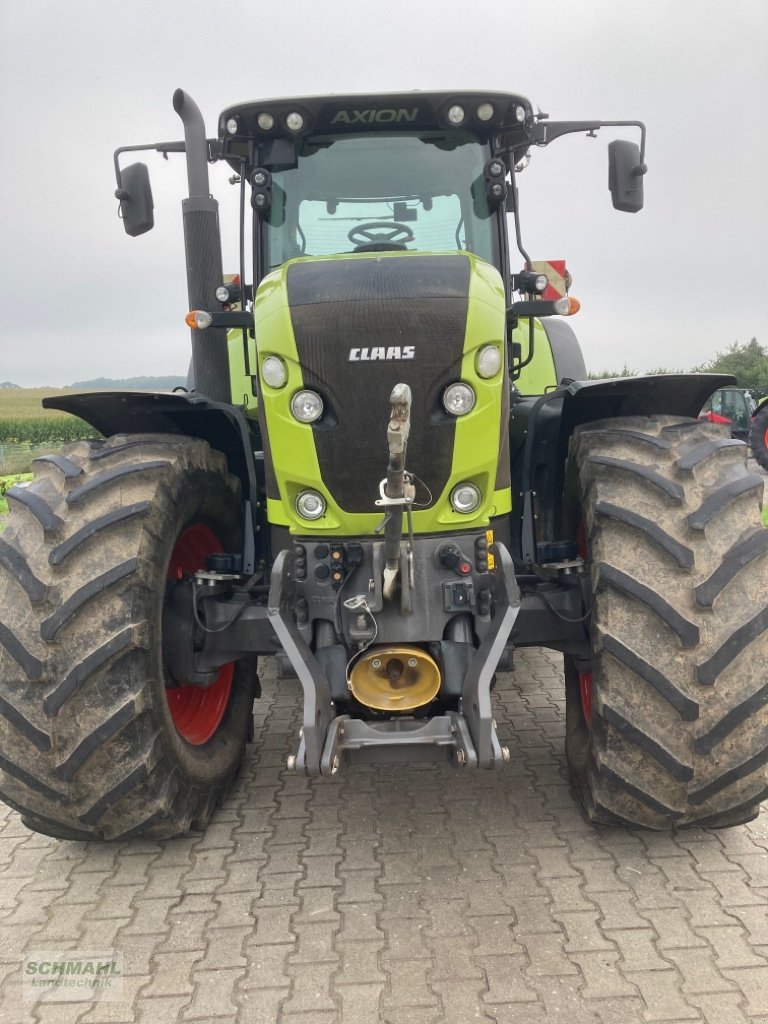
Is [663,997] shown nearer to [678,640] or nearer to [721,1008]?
[721,1008]

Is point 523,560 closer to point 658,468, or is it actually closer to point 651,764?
point 658,468

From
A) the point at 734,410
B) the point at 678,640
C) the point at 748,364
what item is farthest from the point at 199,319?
the point at 748,364

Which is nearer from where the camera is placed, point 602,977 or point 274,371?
point 602,977

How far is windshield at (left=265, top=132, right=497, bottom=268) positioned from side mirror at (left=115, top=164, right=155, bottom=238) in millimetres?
532

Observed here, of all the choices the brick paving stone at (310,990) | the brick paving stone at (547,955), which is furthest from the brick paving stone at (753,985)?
the brick paving stone at (310,990)

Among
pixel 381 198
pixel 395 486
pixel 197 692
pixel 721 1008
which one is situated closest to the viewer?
pixel 721 1008

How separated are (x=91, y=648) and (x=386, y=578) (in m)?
1.00

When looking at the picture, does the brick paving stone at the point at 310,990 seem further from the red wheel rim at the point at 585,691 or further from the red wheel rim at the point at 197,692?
the red wheel rim at the point at 585,691

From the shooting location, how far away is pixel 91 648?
2.86 meters

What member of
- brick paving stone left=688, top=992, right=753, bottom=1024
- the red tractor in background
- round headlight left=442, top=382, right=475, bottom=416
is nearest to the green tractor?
round headlight left=442, top=382, right=475, bottom=416

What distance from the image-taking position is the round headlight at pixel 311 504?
3.02 meters

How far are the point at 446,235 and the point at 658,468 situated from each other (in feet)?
4.73

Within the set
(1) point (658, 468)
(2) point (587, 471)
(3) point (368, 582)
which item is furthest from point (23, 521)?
(1) point (658, 468)

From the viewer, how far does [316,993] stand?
8.10 feet
